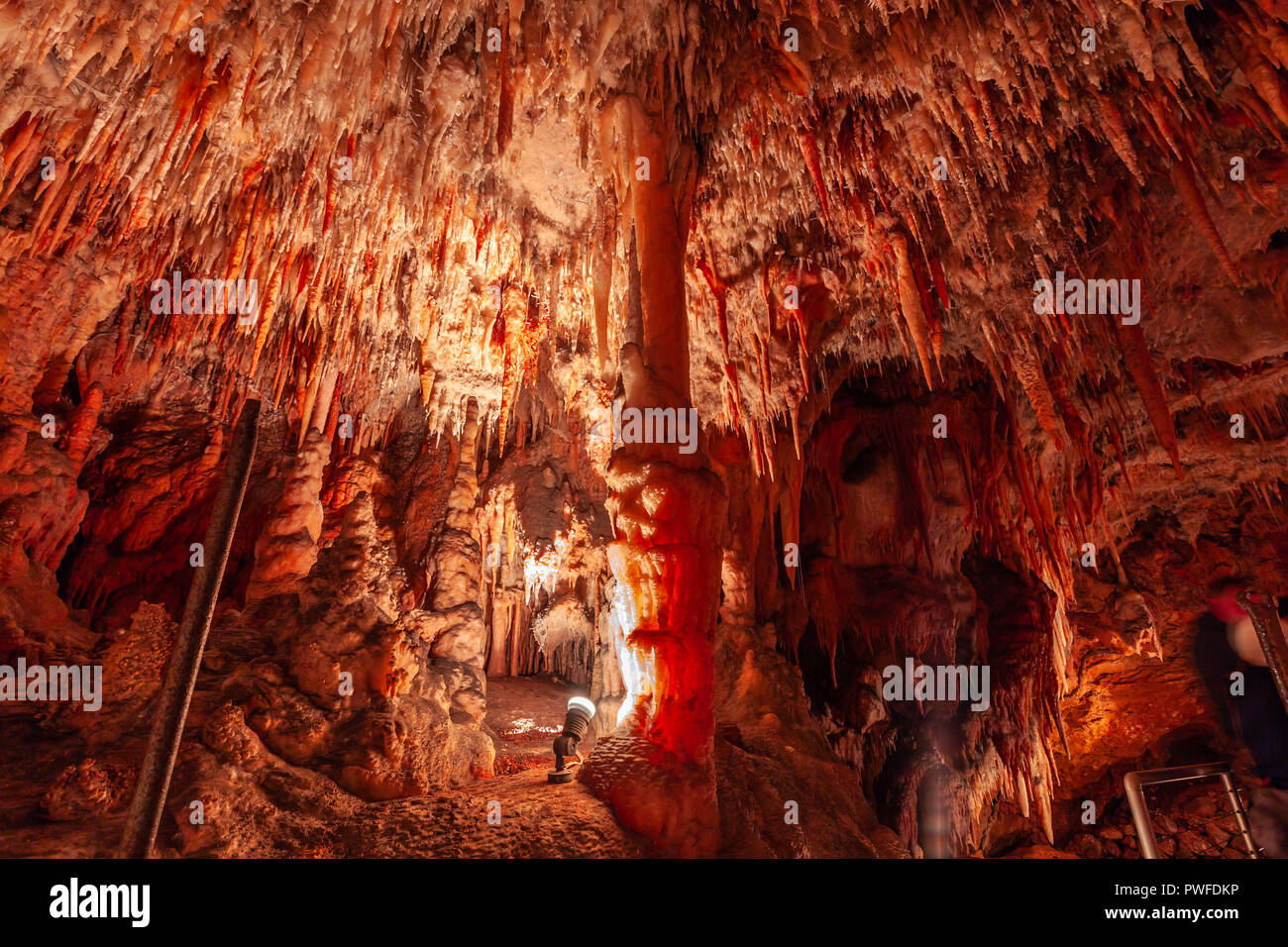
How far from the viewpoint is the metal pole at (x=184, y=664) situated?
2.23 metres

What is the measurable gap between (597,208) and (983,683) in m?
9.72

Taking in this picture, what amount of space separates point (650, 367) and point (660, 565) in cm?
158

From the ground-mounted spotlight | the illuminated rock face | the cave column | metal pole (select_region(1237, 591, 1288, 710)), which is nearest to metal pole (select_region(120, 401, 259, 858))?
the illuminated rock face

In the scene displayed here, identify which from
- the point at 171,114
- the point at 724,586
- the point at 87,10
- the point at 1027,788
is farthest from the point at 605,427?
the point at 1027,788

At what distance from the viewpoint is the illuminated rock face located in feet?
16.0

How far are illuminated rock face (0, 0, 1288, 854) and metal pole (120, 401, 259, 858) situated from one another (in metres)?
1.71

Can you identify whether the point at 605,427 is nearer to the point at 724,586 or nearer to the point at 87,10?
the point at 724,586

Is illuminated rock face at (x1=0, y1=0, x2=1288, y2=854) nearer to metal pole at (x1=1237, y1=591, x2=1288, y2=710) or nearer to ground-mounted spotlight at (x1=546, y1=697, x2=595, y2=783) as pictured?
ground-mounted spotlight at (x1=546, y1=697, x2=595, y2=783)

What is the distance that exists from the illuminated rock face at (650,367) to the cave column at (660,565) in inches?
1.4

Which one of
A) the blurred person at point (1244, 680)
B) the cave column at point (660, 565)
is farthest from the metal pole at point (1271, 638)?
the blurred person at point (1244, 680)

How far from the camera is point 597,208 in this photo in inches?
271

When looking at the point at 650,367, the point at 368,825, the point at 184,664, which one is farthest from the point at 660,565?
the point at 184,664

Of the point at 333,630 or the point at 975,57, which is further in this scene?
the point at 333,630

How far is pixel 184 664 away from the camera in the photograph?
2340mm
